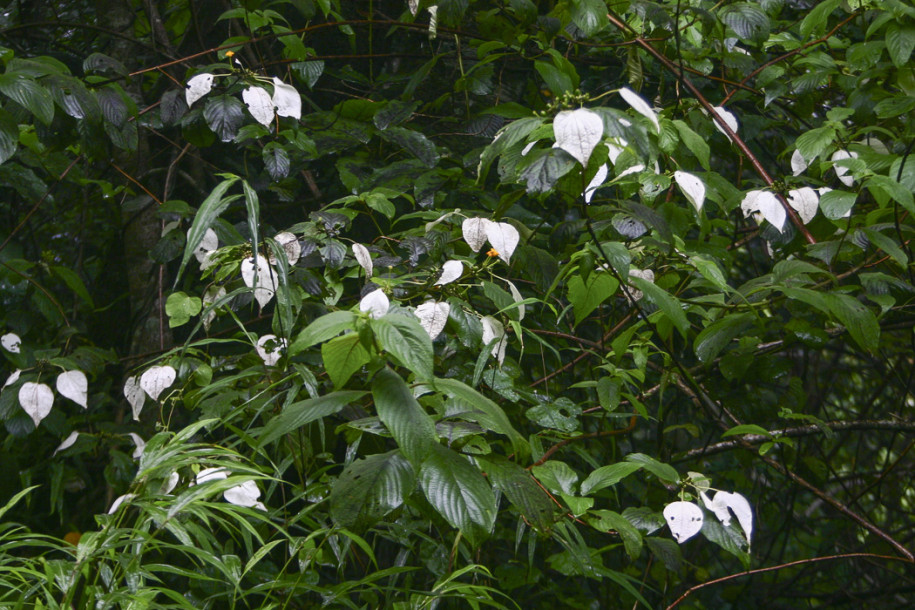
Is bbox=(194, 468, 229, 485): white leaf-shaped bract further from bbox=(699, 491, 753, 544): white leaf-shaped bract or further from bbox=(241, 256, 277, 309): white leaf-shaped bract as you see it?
bbox=(699, 491, 753, 544): white leaf-shaped bract

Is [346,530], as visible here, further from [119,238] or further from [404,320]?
[119,238]

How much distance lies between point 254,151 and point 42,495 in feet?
3.44

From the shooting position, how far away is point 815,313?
55.2 inches

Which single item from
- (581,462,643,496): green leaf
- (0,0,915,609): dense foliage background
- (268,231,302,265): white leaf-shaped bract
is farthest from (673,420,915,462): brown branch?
(268,231,302,265): white leaf-shaped bract

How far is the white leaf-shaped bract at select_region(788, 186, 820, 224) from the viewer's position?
128cm

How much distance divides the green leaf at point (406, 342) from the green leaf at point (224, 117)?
828 millimetres

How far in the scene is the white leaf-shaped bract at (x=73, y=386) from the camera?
1.41m

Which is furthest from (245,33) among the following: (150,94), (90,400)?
(90,400)

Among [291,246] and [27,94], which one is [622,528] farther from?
[27,94]

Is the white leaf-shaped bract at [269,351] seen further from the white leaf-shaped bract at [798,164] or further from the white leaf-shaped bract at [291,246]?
the white leaf-shaped bract at [798,164]

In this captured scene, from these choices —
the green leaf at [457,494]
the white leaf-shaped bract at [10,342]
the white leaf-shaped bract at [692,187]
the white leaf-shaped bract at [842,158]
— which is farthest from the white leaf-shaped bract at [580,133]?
the white leaf-shaped bract at [10,342]

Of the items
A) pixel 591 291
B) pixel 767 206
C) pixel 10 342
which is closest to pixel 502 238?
pixel 591 291

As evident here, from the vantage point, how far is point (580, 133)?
0.91 metres

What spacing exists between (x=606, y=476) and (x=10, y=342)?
137 cm
